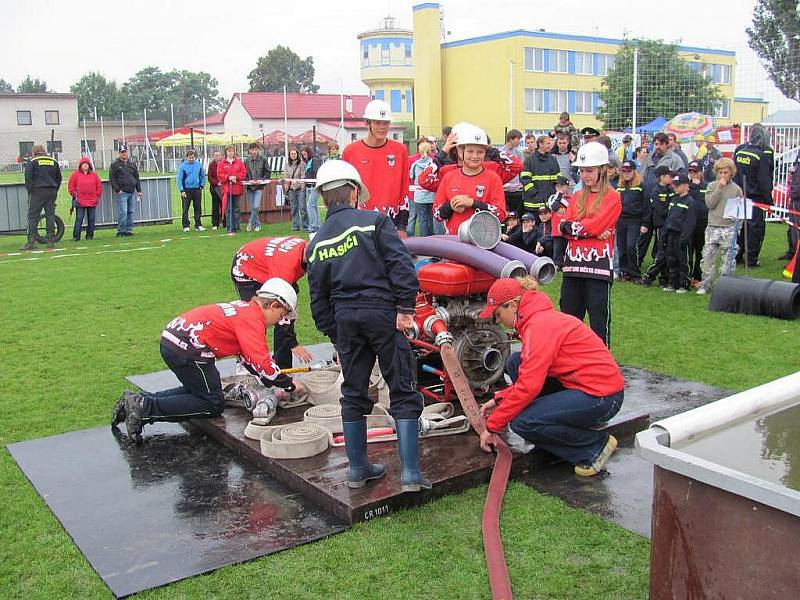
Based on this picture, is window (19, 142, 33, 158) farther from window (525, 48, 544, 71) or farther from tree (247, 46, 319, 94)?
tree (247, 46, 319, 94)

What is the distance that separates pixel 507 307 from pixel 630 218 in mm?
7369

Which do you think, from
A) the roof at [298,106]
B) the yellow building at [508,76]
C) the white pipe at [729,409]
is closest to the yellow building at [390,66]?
the roof at [298,106]

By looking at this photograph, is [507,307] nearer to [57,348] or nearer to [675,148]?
[57,348]

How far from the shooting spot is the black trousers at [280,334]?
667cm

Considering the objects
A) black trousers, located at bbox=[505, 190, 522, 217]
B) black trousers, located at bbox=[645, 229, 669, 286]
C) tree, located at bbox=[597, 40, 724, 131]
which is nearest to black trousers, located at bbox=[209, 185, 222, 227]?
black trousers, located at bbox=[505, 190, 522, 217]

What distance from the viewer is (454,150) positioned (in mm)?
6801

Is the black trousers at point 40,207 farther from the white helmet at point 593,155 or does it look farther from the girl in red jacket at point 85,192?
the white helmet at point 593,155

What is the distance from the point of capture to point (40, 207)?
16.7m

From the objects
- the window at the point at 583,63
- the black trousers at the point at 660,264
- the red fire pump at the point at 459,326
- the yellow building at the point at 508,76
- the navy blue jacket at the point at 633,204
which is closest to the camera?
the red fire pump at the point at 459,326

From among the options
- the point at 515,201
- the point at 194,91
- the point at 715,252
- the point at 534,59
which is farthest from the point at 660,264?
the point at 194,91

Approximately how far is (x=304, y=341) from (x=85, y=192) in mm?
11182

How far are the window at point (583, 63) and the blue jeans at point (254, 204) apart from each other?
37807 millimetres

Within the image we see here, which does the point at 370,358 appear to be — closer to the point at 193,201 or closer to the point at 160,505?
the point at 160,505

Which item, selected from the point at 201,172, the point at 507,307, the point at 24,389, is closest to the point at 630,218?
the point at 507,307
